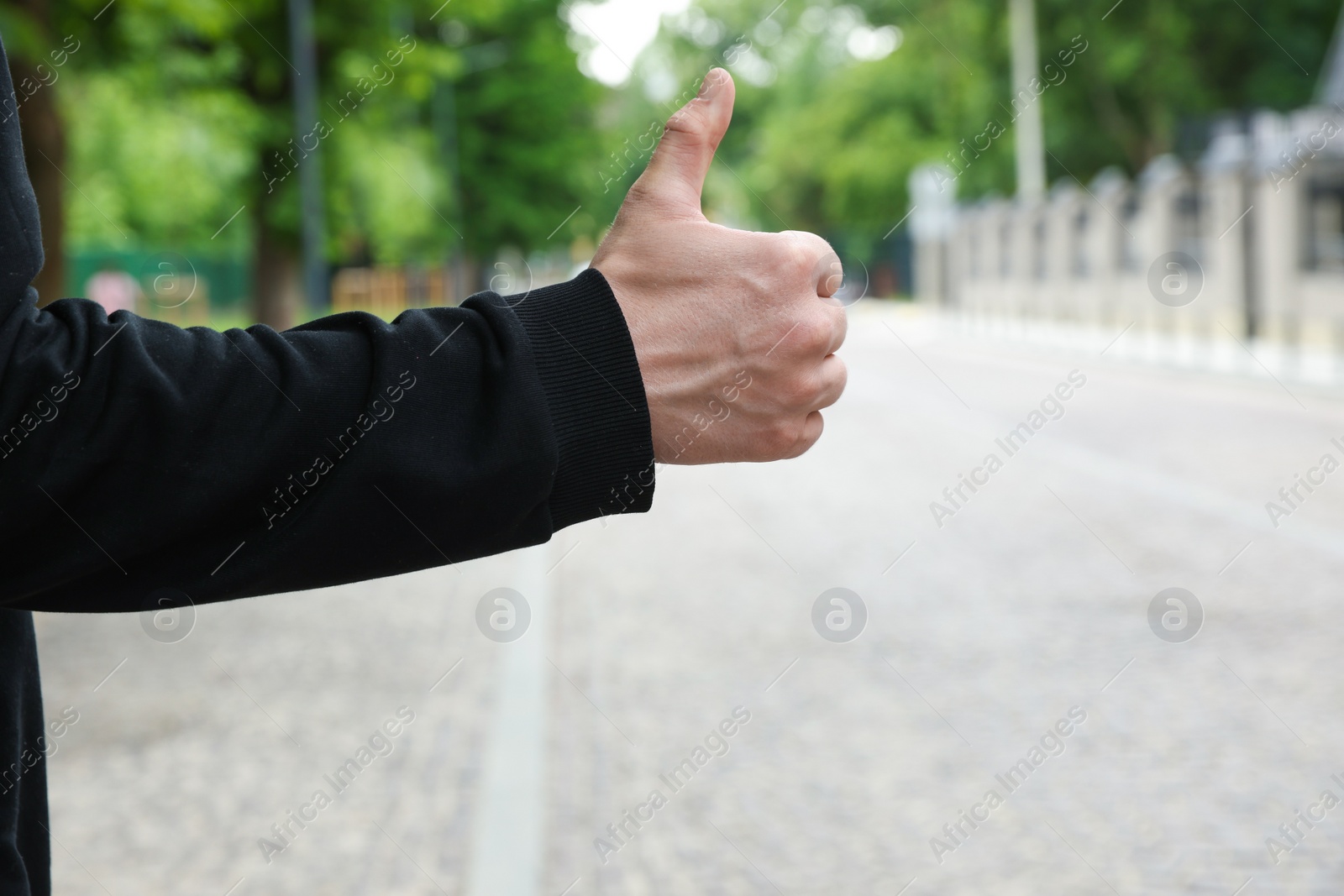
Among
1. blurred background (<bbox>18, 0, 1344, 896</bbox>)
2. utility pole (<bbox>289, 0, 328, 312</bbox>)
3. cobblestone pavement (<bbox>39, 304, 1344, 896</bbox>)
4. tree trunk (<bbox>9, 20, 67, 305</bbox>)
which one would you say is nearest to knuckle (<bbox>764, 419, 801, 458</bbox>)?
blurred background (<bbox>18, 0, 1344, 896</bbox>)

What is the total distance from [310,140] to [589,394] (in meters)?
20.9

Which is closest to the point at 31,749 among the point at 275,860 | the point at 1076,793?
the point at 275,860

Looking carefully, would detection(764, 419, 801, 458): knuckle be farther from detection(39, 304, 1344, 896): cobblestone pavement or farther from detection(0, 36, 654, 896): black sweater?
detection(39, 304, 1344, 896): cobblestone pavement

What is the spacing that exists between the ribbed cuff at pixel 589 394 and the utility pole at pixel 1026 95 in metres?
39.6

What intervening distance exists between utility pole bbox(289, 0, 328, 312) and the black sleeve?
19.3 m

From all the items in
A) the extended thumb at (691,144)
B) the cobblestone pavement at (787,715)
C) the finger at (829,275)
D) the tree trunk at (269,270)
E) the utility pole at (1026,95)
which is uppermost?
the extended thumb at (691,144)

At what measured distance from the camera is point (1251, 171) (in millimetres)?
28250

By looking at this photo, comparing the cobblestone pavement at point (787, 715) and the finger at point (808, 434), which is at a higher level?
the finger at point (808, 434)

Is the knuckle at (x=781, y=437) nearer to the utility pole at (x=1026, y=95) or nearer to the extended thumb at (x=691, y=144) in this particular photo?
the extended thumb at (x=691, y=144)

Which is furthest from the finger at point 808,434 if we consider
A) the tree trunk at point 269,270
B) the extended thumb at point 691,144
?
the tree trunk at point 269,270

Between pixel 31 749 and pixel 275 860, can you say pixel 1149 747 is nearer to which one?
pixel 275 860

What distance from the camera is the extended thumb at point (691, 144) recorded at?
1.53m

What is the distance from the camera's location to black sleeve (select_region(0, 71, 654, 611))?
126 cm

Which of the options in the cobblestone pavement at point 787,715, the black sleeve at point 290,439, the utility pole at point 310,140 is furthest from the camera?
the utility pole at point 310,140
